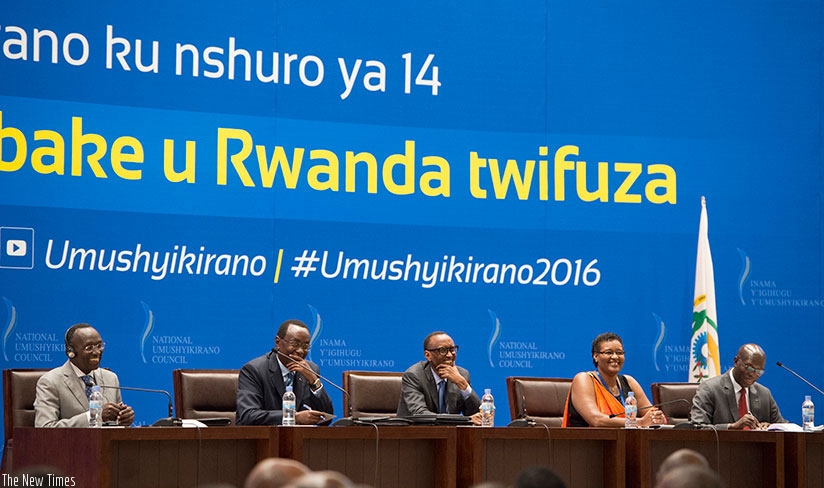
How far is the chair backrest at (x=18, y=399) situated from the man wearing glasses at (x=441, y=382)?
1710 mm

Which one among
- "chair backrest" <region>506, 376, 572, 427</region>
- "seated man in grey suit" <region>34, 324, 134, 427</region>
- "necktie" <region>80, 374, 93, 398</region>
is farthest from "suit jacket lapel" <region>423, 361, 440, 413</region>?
"necktie" <region>80, 374, 93, 398</region>

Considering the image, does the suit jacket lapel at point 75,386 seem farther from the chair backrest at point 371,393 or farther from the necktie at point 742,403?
the necktie at point 742,403

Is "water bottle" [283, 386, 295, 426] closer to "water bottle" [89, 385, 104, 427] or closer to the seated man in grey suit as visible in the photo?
the seated man in grey suit

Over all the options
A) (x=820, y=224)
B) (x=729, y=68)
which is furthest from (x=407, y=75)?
(x=820, y=224)

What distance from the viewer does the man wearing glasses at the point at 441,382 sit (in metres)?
5.99

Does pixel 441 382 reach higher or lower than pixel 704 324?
lower

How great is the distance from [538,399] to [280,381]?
130 cm

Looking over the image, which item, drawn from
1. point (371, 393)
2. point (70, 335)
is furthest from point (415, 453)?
point (70, 335)

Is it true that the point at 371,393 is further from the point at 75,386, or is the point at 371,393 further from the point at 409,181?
the point at 409,181

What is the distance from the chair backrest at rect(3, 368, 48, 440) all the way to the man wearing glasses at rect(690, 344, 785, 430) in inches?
128

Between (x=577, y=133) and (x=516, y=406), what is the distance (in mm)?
2362

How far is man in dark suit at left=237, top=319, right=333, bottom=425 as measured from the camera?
5.67 metres

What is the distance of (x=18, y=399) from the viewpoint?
5.43 metres

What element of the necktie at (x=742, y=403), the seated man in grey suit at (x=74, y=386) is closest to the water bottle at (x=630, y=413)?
the necktie at (x=742, y=403)
